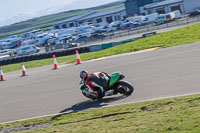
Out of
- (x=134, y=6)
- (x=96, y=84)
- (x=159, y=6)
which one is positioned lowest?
(x=96, y=84)

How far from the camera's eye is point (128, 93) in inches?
430

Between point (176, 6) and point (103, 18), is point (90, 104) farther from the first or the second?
point (103, 18)

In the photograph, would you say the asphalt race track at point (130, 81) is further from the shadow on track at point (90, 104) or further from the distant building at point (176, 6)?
the distant building at point (176, 6)

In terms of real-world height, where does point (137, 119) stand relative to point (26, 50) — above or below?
below

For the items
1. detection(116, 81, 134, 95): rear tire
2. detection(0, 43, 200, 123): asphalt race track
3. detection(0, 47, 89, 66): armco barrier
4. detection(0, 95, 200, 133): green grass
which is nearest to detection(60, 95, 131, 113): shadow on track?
detection(0, 43, 200, 123): asphalt race track

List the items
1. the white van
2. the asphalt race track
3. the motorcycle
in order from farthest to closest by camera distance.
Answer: the white van → the motorcycle → the asphalt race track

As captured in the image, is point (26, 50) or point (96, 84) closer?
point (96, 84)

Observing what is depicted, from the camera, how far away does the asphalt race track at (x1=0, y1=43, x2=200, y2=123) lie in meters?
10.5

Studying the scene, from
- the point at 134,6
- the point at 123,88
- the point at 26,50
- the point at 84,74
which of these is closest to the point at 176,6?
the point at 134,6

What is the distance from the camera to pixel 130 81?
1284 centimetres

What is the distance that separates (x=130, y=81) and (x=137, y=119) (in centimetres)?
500

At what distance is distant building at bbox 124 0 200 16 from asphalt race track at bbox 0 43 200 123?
58345 mm

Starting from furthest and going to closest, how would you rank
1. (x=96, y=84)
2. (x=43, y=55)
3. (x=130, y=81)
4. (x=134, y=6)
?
(x=134, y=6) < (x=43, y=55) < (x=130, y=81) < (x=96, y=84)

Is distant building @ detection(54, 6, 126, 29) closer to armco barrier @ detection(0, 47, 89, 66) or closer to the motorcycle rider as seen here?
armco barrier @ detection(0, 47, 89, 66)
